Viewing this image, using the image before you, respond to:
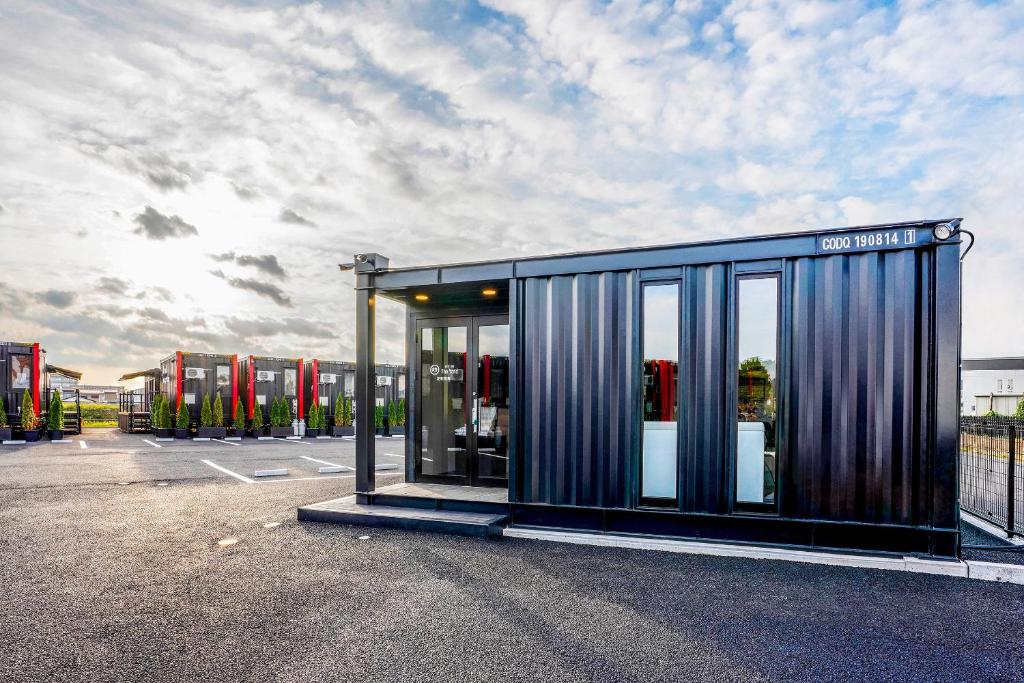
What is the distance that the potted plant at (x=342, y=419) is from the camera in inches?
909

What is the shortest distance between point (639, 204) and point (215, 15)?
6843mm

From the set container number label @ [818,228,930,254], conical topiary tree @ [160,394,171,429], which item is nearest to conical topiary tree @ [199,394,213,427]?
conical topiary tree @ [160,394,171,429]

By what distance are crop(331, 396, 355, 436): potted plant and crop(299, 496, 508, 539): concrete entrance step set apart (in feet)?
55.6

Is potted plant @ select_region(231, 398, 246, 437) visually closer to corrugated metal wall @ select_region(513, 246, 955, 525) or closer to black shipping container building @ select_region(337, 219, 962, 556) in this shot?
black shipping container building @ select_region(337, 219, 962, 556)

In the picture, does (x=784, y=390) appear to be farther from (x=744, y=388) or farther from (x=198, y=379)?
(x=198, y=379)

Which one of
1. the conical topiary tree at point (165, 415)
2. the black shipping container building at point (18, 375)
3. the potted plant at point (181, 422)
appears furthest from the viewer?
the potted plant at point (181, 422)

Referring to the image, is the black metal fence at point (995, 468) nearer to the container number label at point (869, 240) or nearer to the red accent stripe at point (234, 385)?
the container number label at point (869, 240)

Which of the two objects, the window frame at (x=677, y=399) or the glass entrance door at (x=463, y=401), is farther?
the glass entrance door at (x=463, y=401)

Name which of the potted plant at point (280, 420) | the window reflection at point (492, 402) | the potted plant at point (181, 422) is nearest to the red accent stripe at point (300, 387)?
the potted plant at point (280, 420)

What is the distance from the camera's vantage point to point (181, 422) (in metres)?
20.2

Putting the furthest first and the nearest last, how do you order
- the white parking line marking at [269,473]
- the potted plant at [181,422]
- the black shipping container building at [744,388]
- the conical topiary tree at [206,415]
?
the conical topiary tree at [206,415], the potted plant at [181,422], the white parking line marking at [269,473], the black shipping container building at [744,388]

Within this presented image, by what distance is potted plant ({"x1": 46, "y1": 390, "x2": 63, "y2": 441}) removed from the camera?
18141 mm

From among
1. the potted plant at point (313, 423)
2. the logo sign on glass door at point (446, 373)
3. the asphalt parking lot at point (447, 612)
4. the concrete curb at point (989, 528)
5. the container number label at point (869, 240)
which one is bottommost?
the potted plant at point (313, 423)

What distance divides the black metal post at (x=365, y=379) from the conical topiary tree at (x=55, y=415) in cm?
1756
